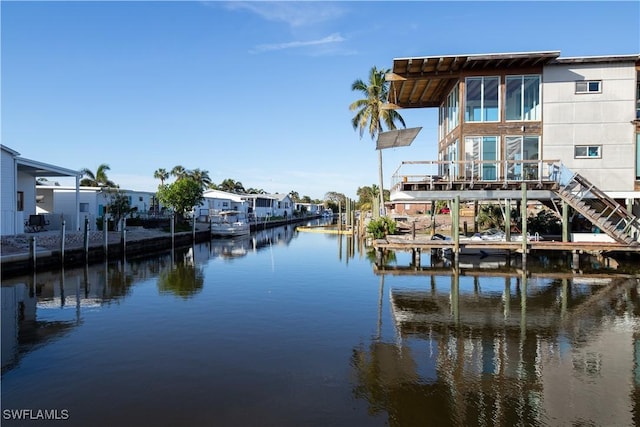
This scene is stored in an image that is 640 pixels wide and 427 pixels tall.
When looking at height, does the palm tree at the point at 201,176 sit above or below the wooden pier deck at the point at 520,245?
above

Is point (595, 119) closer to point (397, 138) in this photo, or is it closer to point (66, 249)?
point (397, 138)

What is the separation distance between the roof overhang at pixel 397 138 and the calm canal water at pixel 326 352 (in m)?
8.07

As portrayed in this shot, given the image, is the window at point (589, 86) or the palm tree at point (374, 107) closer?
the window at point (589, 86)

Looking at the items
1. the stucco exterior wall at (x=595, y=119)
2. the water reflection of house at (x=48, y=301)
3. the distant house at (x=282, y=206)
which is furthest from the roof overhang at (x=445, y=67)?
the distant house at (x=282, y=206)

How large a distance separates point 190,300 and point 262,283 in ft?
14.0

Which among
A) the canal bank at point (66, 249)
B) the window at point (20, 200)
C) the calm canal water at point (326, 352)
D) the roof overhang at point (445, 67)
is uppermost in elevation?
the roof overhang at point (445, 67)

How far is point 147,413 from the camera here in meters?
7.50

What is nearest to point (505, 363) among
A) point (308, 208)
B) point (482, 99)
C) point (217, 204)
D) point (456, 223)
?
point (456, 223)

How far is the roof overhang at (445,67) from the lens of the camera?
72.8 ft

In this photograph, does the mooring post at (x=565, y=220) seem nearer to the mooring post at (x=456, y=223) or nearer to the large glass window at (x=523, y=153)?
the large glass window at (x=523, y=153)

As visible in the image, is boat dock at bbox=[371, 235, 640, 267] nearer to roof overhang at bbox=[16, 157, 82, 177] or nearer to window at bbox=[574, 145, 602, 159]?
window at bbox=[574, 145, 602, 159]

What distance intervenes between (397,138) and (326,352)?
54.4 feet

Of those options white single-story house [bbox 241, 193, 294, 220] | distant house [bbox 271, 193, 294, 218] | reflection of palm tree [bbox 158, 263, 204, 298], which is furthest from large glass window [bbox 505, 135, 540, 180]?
distant house [bbox 271, 193, 294, 218]

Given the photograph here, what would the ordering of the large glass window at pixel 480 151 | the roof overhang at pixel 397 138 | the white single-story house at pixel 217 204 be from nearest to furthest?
1. the large glass window at pixel 480 151
2. the roof overhang at pixel 397 138
3. the white single-story house at pixel 217 204
